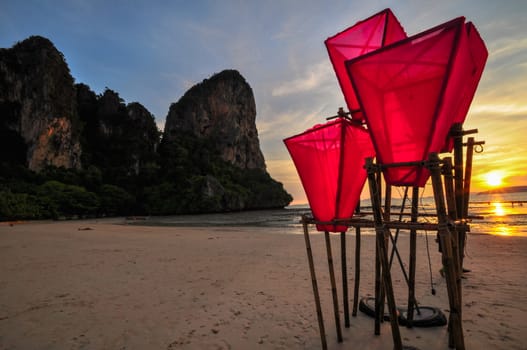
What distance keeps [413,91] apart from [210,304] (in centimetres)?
367

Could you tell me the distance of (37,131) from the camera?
38594mm

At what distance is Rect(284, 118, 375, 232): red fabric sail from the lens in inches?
110

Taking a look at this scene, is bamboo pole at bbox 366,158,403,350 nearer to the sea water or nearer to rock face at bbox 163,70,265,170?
the sea water

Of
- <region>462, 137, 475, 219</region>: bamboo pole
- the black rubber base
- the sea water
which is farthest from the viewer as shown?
the sea water

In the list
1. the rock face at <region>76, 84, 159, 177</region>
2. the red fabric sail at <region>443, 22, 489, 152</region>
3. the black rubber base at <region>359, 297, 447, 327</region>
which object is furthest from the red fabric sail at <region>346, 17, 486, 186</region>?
the rock face at <region>76, 84, 159, 177</region>

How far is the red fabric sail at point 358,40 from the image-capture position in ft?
9.07

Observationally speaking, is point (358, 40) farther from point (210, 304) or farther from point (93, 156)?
point (93, 156)

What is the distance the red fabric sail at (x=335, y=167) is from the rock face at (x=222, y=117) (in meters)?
70.3

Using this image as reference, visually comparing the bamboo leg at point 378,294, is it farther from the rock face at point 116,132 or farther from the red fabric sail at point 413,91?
the rock face at point 116,132

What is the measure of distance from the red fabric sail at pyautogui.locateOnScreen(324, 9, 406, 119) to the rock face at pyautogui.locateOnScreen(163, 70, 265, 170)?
70.2m

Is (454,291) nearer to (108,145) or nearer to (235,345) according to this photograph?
(235,345)

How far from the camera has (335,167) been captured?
285 cm

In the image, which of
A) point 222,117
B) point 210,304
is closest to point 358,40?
point 210,304

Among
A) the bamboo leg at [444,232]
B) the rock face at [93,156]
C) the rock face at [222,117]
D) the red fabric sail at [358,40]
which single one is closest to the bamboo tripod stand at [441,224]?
the bamboo leg at [444,232]
